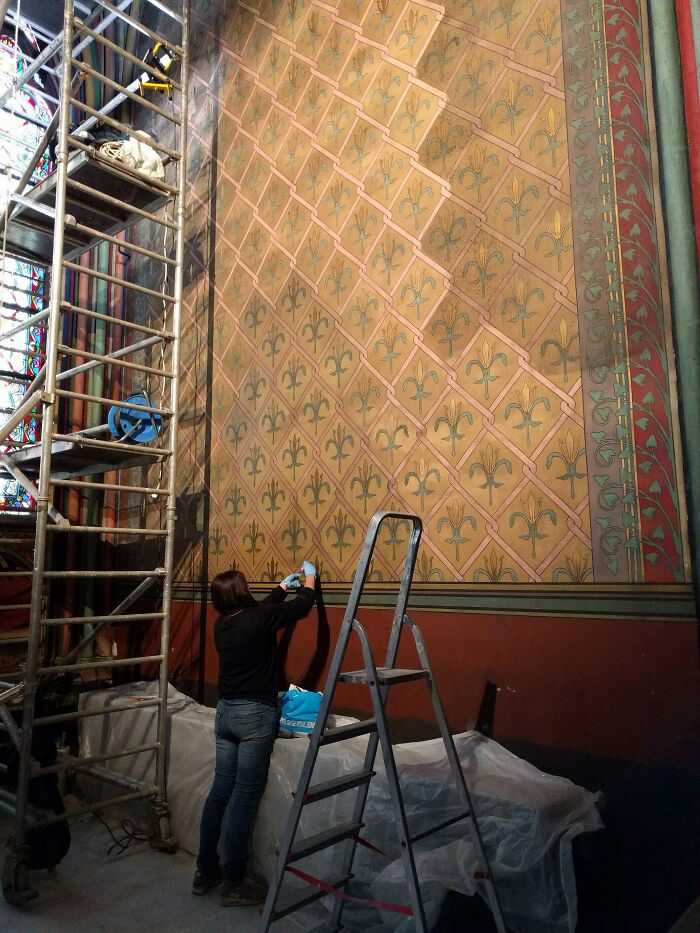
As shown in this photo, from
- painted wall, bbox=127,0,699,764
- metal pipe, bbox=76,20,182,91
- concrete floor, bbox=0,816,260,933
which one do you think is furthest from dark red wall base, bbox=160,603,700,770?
metal pipe, bbox=76,20,182,91

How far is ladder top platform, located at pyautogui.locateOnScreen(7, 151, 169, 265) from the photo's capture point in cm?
393

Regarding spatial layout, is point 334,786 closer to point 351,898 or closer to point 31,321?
point 351,898

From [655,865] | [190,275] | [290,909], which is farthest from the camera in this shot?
[190,275]

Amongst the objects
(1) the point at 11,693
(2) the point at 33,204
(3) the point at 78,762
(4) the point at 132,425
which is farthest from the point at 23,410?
(3) the point at 78,762

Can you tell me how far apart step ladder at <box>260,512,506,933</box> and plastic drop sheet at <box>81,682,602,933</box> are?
0.09 m

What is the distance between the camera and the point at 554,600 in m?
2.86

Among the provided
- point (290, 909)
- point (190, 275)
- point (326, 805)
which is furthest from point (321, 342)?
point (290, 909)

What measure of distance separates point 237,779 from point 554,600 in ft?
5.34

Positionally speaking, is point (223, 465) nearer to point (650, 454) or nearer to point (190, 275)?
point (190, 275)

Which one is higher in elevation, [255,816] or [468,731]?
[468,731]

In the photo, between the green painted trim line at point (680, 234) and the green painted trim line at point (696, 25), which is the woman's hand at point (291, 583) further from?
the green painted trim line at point (696, 25)

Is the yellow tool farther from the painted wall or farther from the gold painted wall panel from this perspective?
the painted wall

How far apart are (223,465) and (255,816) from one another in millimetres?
2266

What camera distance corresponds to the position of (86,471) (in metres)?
4.51
